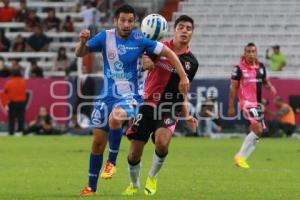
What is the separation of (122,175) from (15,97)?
53.3 ft

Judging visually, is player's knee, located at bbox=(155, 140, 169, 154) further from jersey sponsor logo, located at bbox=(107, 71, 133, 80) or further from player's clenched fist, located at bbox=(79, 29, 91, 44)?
player's clenched fist, located at bbox=(79, 29, 91, 44)

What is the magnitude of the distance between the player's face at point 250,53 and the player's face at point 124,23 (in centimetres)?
781

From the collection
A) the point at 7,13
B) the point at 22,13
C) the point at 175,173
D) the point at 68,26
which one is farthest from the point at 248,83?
the point at 7,13

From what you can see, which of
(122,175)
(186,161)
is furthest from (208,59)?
(122,175)

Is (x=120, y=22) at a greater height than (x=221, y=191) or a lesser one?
greater

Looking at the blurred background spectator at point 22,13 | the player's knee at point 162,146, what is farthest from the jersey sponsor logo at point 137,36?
the blurred background spectator at point 22,13

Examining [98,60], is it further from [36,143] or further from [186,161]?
[186,161]

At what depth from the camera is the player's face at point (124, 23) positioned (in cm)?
1307

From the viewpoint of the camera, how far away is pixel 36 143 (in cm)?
2844

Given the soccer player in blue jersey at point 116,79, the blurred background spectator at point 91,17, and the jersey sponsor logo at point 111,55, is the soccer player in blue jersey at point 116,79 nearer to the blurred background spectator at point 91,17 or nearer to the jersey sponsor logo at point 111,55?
the jersey sponsor logo at point 111,55

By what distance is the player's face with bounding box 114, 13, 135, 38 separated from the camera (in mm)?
13070

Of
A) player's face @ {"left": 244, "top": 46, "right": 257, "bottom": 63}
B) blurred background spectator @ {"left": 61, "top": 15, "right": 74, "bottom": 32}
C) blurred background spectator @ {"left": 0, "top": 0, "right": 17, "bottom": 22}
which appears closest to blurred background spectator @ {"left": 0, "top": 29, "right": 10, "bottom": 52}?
blurred background spectator @ {"left": 0, "top": 0, "right": 17, "bottom": 22}

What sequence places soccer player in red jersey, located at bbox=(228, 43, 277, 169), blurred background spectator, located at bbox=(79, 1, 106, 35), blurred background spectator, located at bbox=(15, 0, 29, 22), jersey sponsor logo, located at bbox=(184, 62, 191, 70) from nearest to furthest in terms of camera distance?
1. jersey sponsor logo, located at bbox=(184, 62, 191, 70)
2. soccer player in red jersey, located at bbox=(228, 43, 277, 169)
3. blurred background spectator, located at bbox=(79, 1, 106, 35)
4. blurred background spectator, located at bbox=(15, 0, 29, 22)

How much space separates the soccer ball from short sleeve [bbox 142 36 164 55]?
8.7 inches
